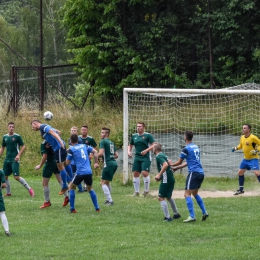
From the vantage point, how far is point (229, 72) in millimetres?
29141

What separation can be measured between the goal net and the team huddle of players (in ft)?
12.9

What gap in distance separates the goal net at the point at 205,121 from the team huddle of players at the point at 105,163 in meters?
3.94

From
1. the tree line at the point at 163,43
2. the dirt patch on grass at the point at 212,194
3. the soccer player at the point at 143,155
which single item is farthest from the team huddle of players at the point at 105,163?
the tree line at the point at 163,43

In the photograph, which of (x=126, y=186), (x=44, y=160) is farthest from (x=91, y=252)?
(x=126, y=186)

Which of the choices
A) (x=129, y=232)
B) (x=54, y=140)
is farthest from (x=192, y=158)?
(x=54, y=140)

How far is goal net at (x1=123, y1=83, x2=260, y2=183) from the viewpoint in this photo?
75.5 ft

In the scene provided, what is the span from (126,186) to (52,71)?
105ft

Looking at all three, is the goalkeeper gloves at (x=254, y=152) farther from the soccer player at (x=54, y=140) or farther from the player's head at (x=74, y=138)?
the player's head at (x=74, y=138)

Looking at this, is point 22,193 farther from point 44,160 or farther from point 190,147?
point 190,147

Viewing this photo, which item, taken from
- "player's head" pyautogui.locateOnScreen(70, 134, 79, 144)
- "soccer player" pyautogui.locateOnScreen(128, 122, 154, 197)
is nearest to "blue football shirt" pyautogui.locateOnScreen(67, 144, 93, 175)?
"player's head" pyautogui.locateOnScreen(70, 134, 79, 144)

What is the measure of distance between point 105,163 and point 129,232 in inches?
163

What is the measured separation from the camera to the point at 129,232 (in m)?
13.1

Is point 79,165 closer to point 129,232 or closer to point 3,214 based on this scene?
point 129,232

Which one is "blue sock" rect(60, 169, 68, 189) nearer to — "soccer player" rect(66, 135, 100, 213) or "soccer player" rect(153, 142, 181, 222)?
"soccer player" rect(66, 135, 100, 213)
